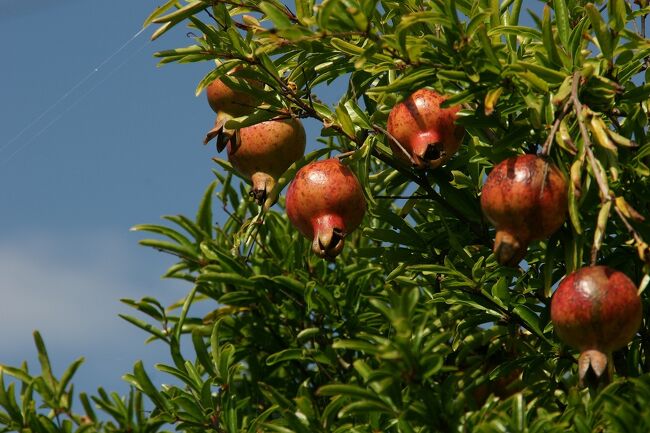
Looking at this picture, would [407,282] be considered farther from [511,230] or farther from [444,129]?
[511,230]

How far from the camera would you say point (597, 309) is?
1746mm

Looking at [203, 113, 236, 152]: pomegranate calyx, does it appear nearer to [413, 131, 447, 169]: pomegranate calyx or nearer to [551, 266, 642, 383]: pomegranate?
[413, 131, 447, 169]: pomegranate calyx

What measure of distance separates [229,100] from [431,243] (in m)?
0.56

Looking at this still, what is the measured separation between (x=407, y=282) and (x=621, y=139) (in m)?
0.72

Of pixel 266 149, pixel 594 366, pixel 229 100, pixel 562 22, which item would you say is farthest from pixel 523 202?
pixel 229 100

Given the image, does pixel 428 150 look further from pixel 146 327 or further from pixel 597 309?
pixel 146 327

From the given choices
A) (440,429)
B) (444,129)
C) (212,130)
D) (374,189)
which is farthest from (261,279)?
(440,429)

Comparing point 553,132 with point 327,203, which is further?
point 327,203

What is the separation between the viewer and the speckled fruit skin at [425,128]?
212 cm

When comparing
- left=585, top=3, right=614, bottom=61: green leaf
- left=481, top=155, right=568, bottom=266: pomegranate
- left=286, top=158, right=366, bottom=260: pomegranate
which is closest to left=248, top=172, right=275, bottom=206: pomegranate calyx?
left=286, top=158, right=366, bottom=260: pomegranate

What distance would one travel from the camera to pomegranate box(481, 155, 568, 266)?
1.84 meters

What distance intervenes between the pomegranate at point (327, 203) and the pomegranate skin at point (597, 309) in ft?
1.51

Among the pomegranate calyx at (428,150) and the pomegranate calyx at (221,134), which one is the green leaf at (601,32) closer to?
the pomegranate calyx at (428,150)

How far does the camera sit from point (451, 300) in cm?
235
